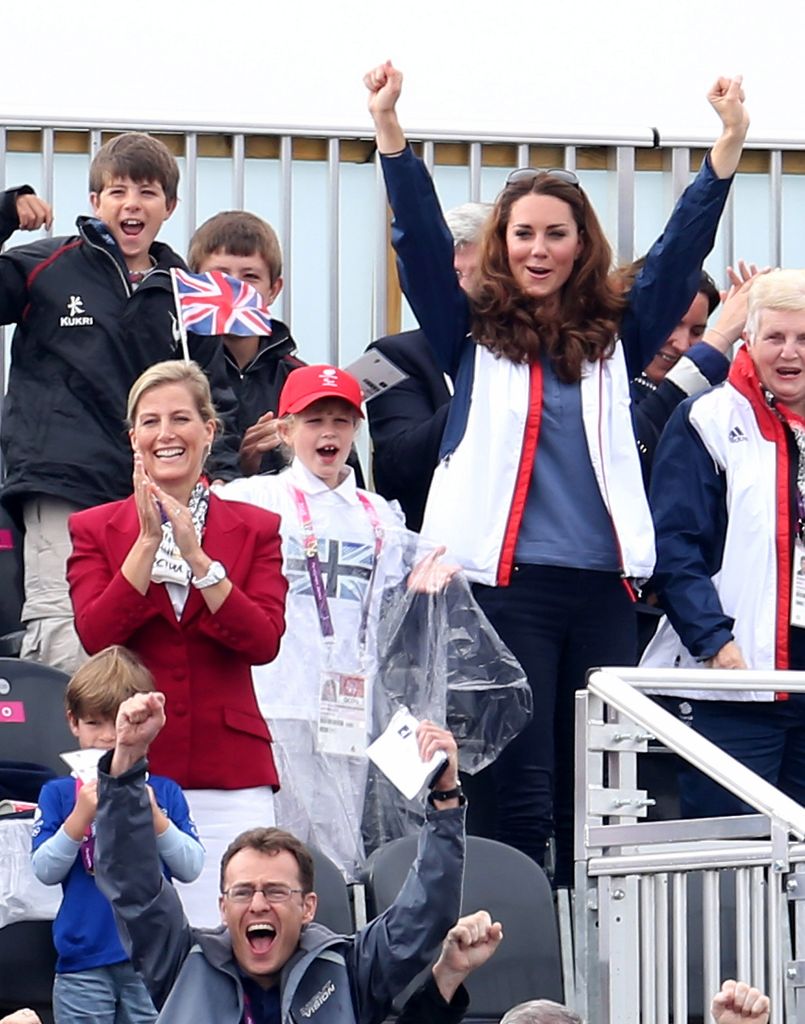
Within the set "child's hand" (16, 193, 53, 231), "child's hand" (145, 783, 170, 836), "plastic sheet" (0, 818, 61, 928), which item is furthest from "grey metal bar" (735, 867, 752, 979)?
"child's hand" (16, 193, 53, 231)

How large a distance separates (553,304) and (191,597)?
4.10 feet

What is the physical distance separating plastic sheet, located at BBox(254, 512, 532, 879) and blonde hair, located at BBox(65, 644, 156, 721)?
71 centimetres

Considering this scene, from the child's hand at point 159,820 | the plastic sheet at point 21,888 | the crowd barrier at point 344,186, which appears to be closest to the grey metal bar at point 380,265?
the crowd barrier at point 344,186

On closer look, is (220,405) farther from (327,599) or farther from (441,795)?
(441,795)

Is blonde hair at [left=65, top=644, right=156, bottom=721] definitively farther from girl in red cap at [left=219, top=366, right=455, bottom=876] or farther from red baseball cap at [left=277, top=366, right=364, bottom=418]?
red baseball cap at [left=277, top=366, right=364, bottom=418]

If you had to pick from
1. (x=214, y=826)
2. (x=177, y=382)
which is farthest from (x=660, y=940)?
(x=177, y=382)

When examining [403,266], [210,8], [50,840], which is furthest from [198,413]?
[210,8]

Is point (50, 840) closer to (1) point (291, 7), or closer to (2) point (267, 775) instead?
(2) point (267, 775)

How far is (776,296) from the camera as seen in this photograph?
585cm

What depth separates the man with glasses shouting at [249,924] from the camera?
4418 millimetres

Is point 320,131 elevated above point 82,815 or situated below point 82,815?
above

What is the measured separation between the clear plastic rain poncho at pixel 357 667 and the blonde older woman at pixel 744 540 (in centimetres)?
47

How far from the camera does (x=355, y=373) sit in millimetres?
6258

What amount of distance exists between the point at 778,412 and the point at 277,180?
2.54 meters
